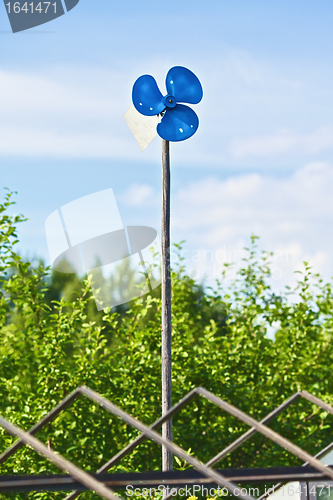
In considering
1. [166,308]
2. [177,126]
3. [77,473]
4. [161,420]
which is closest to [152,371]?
[166,308]

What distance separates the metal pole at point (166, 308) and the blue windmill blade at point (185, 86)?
463mm

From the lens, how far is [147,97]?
4820 mm

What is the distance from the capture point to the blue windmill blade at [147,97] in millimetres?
4781

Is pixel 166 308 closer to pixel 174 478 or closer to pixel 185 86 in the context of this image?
pixel 185 86

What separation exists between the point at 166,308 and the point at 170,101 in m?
1.99

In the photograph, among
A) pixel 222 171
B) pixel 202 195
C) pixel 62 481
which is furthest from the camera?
pixel 222 171

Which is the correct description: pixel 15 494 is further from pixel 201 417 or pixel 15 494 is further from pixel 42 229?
pixel 42 229

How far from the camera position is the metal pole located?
4473 mm

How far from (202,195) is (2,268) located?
283cm

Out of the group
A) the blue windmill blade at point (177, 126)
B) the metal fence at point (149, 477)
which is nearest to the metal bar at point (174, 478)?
the metal fence at point (149, 477)

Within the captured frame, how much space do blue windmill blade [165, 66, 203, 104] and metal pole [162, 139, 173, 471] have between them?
0.46 meters

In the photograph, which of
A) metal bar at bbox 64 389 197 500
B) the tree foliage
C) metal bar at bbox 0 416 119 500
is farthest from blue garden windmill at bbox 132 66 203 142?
metal bar at bbox 0 416 119 500

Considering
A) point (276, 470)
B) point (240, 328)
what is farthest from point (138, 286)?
point (276, 470)

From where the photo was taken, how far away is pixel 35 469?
5.36 metres
